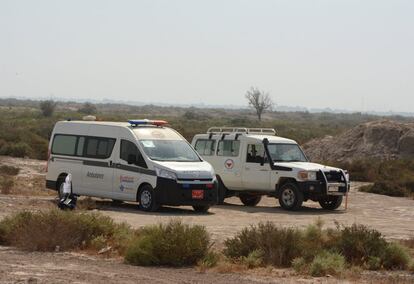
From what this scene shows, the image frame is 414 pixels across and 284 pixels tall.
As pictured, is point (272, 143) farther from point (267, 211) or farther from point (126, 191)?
point (126, 191)

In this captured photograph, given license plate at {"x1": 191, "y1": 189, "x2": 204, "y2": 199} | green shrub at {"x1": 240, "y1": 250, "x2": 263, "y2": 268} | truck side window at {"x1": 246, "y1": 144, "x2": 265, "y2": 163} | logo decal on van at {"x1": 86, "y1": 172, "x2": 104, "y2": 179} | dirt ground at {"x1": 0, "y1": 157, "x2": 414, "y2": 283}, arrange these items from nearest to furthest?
dirt ground at {"x1": 0, "y1": 157, "x2": 414, "y2": 283} → green shrub at {"x1": 240, "y1": 250, "x2": 263, "y2": 268} → license plate at {"x1": 191, "y1": 189, "x2": 204, "y2": 199} → logo decal on van at {"x1": 86, "y1": 172, "x2": 104, "y2": 179} → truck side window at {"x1": 246, "y1": 144, "x2": 265, "y2": 163}

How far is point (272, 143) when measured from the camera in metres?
23.8

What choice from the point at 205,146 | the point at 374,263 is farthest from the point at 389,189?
the point at 374,263

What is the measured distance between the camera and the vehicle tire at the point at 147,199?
20.8 metres

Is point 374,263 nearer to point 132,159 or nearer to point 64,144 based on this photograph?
point 132,159

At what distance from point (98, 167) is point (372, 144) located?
86.4ft

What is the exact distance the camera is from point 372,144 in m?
45.8

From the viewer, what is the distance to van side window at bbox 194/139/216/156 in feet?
81.6

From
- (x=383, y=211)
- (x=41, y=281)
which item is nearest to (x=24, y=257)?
(x=41, y=281)

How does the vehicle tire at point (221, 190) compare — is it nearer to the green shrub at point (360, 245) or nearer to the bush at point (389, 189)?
the bush at point (389, 189)

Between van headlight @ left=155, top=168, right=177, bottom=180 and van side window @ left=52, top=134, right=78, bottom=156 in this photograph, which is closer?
van headlight @ left=155, top=168, right=177, bottom=180

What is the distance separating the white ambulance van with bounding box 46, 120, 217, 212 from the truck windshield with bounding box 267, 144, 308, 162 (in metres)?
2.67

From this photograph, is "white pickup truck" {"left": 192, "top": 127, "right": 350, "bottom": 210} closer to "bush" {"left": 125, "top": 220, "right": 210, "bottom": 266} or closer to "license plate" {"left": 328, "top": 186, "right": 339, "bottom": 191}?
"license plate" {"left": 328, "top": 186, "right": 339, "bottom": 191}

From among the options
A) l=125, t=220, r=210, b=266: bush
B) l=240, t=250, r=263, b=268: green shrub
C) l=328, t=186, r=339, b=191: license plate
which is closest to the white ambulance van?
l=328, t=186, r=339, b=191: license plate
